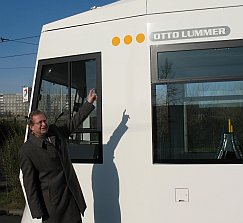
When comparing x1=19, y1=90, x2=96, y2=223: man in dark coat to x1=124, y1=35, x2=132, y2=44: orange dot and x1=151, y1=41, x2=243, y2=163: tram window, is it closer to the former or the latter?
x1=151, y1=41, x2=243, y2=163: tram window

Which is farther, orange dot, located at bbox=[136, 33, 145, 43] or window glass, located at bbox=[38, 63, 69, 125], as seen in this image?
window glass, located at bbox=[38, 63, 69, 125]

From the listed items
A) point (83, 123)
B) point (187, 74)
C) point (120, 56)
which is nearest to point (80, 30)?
point (120, 56)

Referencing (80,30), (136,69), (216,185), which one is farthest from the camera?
(80,30)

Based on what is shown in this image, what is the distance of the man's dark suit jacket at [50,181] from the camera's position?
10.8ft

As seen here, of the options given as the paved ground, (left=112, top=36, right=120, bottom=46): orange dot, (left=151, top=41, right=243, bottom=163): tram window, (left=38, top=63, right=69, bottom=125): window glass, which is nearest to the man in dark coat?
(left=38, top=63, right=69, bottom=125): window glass

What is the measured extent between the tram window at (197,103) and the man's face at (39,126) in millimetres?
1084

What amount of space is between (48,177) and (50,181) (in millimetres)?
41

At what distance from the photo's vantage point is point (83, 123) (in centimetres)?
405

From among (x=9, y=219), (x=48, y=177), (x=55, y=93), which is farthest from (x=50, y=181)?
(x=9, y=219)

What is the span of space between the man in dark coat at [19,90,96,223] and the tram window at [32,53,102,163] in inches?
19.3

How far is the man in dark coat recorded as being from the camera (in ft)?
10.8

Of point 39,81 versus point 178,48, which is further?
point 39,81

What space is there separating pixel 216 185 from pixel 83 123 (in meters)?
1.54

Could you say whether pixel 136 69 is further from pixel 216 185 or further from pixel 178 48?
pixel 216 185
